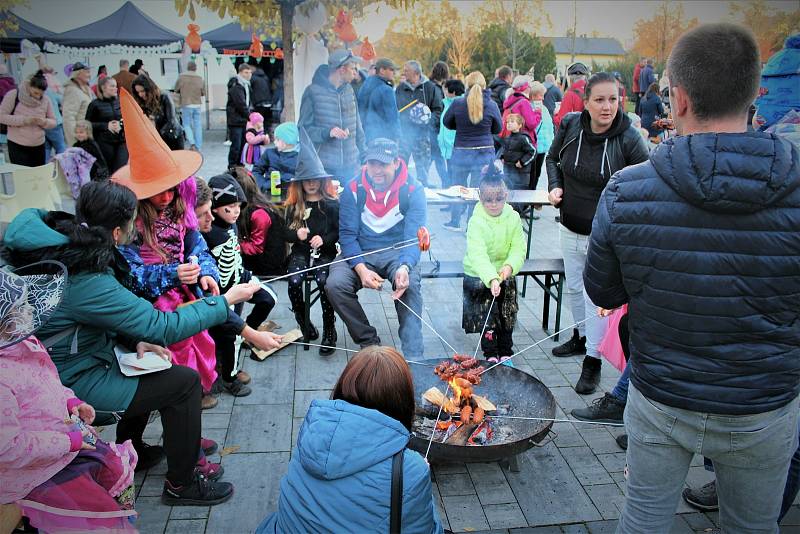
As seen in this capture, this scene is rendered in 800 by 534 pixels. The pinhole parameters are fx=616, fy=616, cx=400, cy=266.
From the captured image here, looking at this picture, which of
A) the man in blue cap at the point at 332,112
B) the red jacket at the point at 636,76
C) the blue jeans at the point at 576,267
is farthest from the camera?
the red jacket at the point at 636,76

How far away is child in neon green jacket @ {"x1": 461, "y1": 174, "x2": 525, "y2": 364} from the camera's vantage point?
15.9 feet

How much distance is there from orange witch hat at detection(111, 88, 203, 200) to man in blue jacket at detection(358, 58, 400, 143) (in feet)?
17.8

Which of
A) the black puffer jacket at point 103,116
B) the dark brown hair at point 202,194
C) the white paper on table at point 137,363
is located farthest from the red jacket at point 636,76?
→ the white paper on table at point 137,363

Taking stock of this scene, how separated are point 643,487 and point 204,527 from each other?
7.02ft

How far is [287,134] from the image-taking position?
7.38 meters

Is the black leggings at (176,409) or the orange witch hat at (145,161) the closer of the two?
the black leggings at (176,409)

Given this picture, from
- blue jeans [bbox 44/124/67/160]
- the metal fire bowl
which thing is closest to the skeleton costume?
the metal fire bowl

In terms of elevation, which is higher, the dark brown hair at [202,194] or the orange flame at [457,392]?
the dark brown hair at [202,194]

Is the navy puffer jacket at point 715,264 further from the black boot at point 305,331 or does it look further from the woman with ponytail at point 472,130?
the woman with ponytail at point 472,130

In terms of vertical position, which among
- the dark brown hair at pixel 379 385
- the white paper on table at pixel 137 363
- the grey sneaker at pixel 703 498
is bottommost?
the grey sneaker at pixel 703 498

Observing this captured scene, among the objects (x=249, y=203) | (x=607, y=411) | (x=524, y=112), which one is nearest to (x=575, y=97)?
(x=524, y=112)

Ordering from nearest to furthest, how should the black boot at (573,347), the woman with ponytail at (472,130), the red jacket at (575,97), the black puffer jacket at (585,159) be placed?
the black puffer jacket at (585,159) < the black boot at (573,347) < the woman with ponytail at (472,130) < the red jacket at (575,97)

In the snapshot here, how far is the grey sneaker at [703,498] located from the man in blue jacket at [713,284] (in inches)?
50.3

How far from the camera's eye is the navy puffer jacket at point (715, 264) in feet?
5.99
